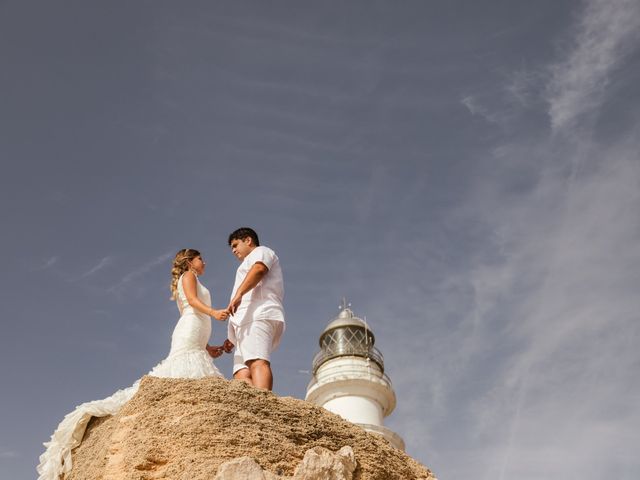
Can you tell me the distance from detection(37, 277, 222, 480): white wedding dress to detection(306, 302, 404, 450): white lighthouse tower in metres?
13.1

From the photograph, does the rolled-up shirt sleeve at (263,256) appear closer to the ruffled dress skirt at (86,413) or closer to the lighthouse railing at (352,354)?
the ruffled dress skirt at (86,413)

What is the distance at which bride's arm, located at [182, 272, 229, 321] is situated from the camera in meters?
4.79

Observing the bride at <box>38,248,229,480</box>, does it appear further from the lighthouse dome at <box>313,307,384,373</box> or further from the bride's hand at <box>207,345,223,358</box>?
the lighthouse dome at <box>313,307,384,373</box>

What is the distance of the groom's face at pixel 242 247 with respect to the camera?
5.21 meters

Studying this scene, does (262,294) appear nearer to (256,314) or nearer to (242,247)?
(256,314)

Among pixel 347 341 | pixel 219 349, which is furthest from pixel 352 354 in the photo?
pixel 219 349

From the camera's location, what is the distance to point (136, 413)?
11.9ft

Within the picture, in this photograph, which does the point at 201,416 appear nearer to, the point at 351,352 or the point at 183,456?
the point at 183,456

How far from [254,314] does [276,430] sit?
1425 millimetres

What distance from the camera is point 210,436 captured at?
3.24m

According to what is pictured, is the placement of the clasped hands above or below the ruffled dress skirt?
above

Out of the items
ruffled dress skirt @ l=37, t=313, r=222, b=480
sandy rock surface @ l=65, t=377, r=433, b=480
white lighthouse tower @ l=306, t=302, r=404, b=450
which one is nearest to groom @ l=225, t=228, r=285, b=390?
ruffled dress skirt @ l=37, t=313, r=222, b=480

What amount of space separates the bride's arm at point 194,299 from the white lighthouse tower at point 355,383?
13.1m

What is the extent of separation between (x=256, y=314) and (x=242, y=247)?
0.68m
